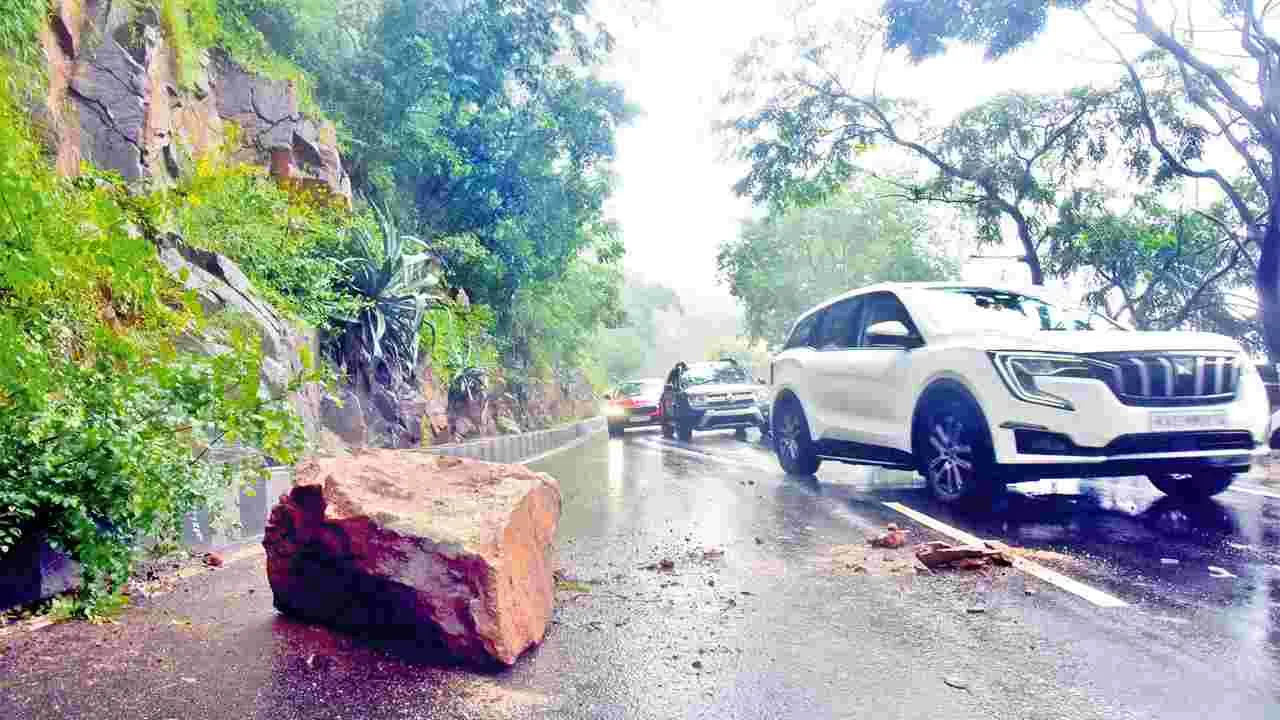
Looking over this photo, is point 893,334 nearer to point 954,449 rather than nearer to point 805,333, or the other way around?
point 954,449

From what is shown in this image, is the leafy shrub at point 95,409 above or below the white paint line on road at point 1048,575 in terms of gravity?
above

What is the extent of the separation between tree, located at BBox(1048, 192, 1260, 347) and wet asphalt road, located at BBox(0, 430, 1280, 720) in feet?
48.4

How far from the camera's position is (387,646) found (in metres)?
3.91

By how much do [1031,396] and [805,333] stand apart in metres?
3.93

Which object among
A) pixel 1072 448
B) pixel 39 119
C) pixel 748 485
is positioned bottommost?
pixel 748 485

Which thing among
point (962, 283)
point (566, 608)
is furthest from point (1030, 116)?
point (566, 608)

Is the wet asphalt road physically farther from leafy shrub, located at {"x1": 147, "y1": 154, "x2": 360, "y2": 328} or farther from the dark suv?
the dark suv

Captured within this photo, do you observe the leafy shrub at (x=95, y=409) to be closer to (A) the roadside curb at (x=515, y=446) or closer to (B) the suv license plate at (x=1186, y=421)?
(A) the roadside curb at (x=515, y=446)

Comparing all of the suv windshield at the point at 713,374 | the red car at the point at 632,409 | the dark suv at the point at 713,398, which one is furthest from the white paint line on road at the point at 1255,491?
the red car at the point at 632,409

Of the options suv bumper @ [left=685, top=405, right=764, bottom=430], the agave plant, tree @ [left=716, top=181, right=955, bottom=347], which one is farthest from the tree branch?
tree @ [left=716, top=181, right=955, bottom=347]

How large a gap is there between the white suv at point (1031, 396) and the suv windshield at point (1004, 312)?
18mm

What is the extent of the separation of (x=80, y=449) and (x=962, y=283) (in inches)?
285

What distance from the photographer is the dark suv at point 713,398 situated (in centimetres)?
1875

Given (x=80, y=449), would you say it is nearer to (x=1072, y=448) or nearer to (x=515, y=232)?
(x=1072, y=448)
